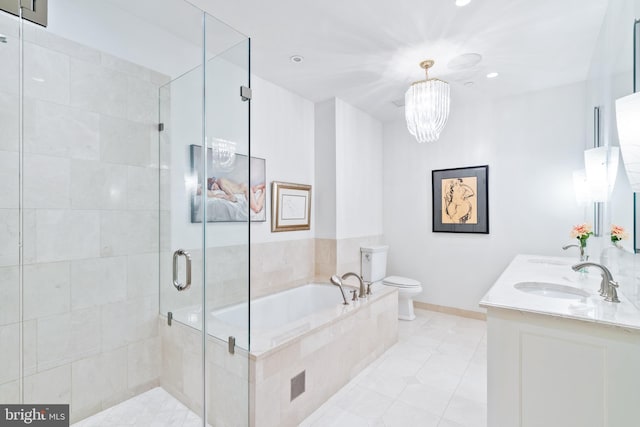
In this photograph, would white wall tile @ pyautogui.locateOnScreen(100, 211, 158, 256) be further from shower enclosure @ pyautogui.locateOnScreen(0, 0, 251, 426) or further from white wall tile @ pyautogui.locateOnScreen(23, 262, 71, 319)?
white wall tile @ pyautogui.locateOnScreen(23, 262, 71, 319)

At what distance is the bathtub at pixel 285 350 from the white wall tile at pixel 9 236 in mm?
957

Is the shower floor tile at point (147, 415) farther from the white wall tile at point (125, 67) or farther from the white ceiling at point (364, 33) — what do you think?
the white ceiling at point (364, 33)

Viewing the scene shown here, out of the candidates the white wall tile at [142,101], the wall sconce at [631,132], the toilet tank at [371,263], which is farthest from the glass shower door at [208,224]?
the toilet tank at [371,263]

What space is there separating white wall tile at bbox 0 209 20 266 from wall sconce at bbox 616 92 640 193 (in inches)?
111

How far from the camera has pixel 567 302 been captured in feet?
4.99

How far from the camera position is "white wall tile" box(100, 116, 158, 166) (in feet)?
6.57

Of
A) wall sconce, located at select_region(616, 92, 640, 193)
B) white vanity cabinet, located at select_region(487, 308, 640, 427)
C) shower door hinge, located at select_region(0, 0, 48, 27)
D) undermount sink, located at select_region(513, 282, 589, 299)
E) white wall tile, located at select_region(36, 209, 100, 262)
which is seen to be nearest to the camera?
wall sconce, located at select_region(616, 92, 640, 193)

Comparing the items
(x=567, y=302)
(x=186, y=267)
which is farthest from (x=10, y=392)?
(x=567, y=302)

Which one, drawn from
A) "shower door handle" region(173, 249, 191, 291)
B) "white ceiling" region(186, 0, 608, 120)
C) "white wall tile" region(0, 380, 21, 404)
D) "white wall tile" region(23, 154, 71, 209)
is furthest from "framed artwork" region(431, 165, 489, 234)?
"white wall tile" region(0, 380, 21, 404)

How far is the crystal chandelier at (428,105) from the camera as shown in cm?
250

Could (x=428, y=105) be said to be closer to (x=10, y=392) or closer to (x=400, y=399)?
(x=400, y=399)

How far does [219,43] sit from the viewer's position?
198 centimetres

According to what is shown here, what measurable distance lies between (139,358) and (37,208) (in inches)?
46.5

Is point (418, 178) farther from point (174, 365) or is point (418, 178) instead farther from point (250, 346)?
point (174, 365)
